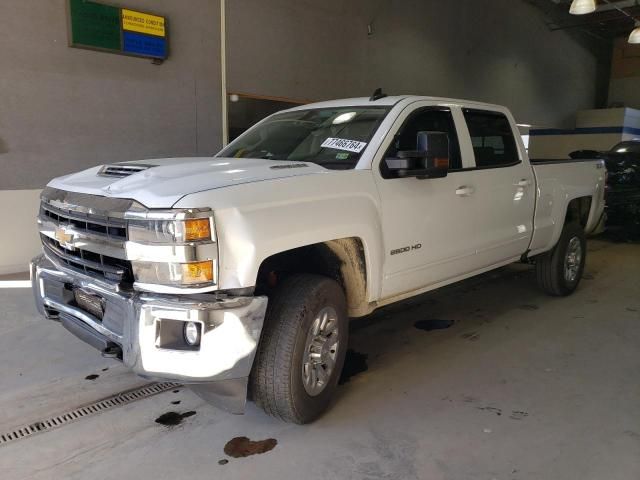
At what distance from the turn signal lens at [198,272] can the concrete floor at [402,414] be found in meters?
0.97

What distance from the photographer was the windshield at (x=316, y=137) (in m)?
3.34

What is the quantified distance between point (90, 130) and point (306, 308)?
521cm

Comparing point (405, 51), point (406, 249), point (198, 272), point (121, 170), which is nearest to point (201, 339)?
point (198, 272)

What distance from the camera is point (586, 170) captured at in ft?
18.1

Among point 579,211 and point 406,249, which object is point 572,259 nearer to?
point 579,211

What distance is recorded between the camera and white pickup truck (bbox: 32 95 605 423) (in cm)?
239

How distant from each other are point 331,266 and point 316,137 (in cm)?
102

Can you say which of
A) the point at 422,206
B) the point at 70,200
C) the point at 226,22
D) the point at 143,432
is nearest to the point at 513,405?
the point at 422,206

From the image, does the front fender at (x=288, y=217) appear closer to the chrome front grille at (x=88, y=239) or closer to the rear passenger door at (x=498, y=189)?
the chrome front grille at (x=88, y=239)

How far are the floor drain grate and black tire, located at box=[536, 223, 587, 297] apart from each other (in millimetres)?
3904

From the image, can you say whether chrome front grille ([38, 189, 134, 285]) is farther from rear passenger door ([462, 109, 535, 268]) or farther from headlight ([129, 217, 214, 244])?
rear passenger door ([462, 109, 535, 268])

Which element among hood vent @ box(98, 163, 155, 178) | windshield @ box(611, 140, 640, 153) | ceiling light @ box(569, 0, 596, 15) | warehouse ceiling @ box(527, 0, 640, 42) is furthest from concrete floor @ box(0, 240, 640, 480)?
warehouse ceiling @ box(527, 0, 640, 42)

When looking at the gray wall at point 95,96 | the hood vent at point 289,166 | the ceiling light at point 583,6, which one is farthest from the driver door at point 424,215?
the ceiling light at point 583,6

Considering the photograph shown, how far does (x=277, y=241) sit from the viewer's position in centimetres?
254
